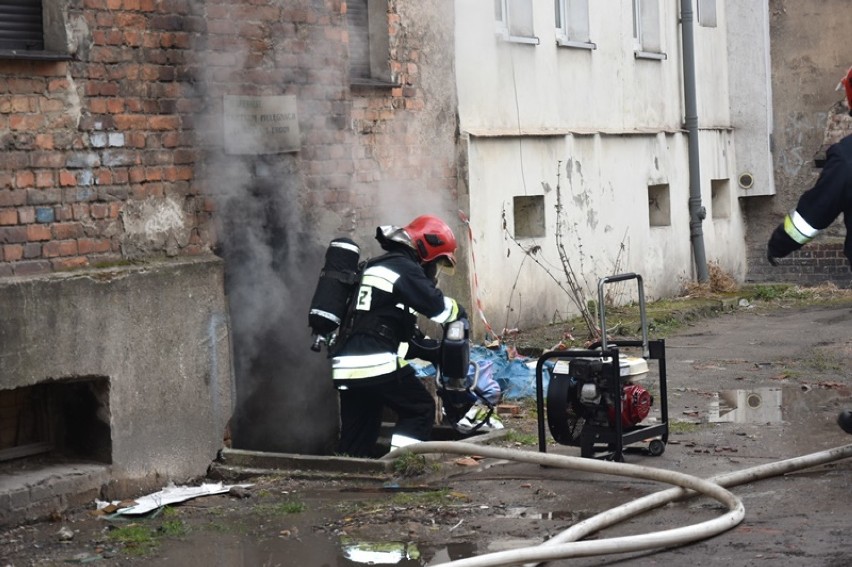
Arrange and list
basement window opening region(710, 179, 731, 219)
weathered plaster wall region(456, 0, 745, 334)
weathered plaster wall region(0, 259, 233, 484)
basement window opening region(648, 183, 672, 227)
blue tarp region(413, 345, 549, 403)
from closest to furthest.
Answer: weathered plaster wall region(0, 259, 233, 484) < blue tarp region(413, 345, 549, 403) < weathered plaster wall region(456, 0, 745, 334) < basement window opening region(648, 183, 672, 227) < basement window opening region(710, 179, 731, 219)

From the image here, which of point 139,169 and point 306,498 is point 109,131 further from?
point 306,498

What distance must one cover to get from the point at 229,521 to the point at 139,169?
2.21 m

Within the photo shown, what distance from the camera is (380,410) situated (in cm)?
858

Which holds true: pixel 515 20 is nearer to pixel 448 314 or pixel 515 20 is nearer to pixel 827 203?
pixel 448 314

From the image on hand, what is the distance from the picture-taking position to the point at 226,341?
26.9 ft

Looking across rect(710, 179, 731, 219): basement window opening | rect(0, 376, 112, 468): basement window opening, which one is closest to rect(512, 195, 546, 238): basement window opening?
rect(710, 179, 731, 219): basement window opening

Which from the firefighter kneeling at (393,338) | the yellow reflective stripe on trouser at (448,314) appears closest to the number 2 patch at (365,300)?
the firefighter kneeling at (393,338)

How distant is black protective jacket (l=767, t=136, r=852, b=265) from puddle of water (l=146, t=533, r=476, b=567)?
2706mm

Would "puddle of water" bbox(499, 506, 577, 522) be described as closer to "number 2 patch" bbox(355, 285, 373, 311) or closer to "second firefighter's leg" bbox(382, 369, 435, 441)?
"second firefighter's leg" bbox(382, 369, 435, 441)

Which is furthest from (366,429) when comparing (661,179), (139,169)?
(661,179)

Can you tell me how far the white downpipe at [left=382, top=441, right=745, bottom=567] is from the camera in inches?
217

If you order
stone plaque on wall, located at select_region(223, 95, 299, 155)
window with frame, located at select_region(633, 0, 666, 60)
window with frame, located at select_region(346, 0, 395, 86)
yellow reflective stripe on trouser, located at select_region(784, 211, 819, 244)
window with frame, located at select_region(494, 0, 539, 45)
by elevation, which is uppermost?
window with frame, located at select_region(633, 0, 666, 60)

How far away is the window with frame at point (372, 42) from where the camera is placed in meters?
11.0

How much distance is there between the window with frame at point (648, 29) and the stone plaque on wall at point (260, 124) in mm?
9301
